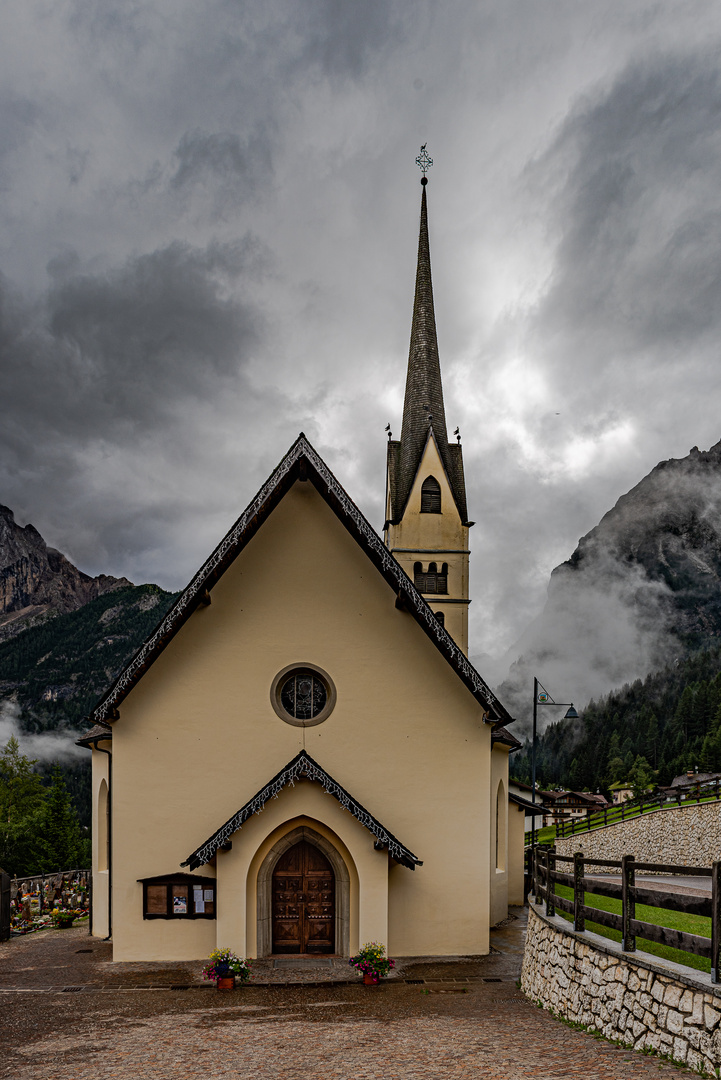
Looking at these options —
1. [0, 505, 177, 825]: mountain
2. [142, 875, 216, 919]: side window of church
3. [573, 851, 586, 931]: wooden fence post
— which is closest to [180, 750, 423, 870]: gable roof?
[142, 875, 216, 919]: side window of church

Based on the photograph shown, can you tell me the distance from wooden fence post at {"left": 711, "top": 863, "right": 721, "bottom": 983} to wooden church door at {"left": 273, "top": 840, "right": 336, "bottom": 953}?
31.3ft

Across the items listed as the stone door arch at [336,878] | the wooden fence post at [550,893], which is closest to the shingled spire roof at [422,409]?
the stone door arch at [336,878]

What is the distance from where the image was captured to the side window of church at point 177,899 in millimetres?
15469

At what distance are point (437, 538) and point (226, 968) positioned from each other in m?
27.2

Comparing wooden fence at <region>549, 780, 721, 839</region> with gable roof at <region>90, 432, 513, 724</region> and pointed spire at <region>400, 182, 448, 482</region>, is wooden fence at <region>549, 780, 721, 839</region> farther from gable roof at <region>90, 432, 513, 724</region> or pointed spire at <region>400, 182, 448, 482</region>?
gable roof at <region>90, 432, 513, 724</region>

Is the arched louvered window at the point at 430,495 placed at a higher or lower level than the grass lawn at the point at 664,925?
higher

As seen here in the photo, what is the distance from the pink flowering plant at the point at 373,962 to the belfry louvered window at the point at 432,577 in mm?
25236

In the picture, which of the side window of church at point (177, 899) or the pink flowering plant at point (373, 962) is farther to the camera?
the side window of church at point (177, 899)

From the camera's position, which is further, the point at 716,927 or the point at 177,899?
the point at 177,899

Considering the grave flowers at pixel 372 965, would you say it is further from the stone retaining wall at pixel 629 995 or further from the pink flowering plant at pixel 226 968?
the stone retaining wall at pixel 629 995

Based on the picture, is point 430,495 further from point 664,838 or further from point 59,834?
point 59,834

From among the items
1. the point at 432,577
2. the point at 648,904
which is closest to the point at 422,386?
the point at 432,577

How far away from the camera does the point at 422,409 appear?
38.7 metres

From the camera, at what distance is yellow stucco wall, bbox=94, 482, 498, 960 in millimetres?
15695
